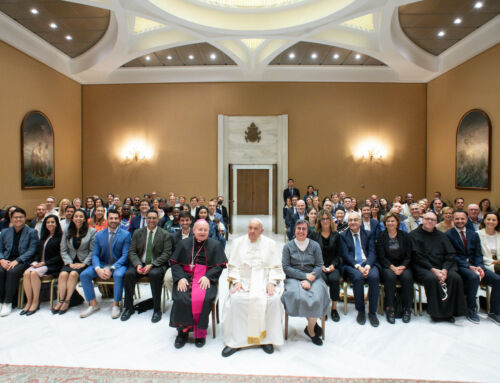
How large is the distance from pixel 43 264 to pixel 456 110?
37.0 ft

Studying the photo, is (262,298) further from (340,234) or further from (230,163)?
(230,163)

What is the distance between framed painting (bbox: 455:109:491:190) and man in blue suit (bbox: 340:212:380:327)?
19.6 ft

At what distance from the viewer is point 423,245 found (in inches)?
161

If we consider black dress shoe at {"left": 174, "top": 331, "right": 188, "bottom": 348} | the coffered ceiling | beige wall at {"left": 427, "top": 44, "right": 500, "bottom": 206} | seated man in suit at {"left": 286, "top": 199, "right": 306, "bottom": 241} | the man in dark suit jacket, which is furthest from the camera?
the man in dark suit jacket

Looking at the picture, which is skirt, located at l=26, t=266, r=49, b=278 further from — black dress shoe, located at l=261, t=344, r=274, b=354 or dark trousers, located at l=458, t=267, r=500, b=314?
dark trousers, located at l=458, t=267, r=500, b=314

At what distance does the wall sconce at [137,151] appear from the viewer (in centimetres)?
1059

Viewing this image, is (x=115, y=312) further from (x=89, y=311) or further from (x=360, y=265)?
(x=360, y=265)

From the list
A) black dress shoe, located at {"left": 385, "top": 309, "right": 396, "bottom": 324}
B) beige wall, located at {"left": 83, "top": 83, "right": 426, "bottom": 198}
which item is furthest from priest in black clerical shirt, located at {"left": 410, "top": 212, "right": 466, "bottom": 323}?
beige wall, located at {"left": 83, "top": 83, "right": 426, "bottom": 198}

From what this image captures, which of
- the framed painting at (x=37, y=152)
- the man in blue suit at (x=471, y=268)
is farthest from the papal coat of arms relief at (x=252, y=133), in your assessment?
the man in blue suit at (x=471, y=268)

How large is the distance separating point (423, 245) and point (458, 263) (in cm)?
55

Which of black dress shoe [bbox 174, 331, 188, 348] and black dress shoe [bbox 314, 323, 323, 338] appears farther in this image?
black dress shoe [bbox 314, 323, 323, 338]

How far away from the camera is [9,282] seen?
4.03 metres

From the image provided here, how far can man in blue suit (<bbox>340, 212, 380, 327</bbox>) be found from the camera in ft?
12.4

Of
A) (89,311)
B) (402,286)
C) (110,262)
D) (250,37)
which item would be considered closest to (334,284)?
(402,286)
